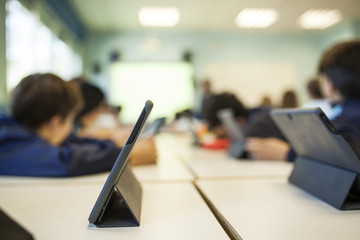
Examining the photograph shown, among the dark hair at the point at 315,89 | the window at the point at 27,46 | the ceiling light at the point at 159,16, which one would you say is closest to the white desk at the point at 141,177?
the window at the point at 27,46

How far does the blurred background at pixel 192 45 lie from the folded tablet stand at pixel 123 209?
13.3 ft

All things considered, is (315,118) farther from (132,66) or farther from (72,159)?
(132,66)

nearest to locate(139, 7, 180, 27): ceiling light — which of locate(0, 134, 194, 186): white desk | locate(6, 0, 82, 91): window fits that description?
locate(6, 0, 82, 91): window

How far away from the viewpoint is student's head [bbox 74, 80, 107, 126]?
198 centimetres

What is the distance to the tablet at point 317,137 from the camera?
0.54 m

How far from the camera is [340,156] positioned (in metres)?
0.58

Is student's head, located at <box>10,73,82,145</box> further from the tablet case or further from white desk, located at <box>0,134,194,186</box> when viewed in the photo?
the tablet case

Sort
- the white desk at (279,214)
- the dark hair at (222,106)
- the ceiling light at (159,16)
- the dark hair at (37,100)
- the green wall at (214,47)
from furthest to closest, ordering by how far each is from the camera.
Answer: the green wall at (214,47)
the ceiling light at (159,16)
the dark hair at (222,106)
the dark hair at (37,100)
the white desk at (279,214)

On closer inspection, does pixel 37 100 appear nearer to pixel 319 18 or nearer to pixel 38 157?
pixel 38 157

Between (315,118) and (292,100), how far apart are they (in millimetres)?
3200

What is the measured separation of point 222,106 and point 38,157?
146cm

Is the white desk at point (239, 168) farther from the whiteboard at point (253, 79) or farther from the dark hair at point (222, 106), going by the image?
the whiteboard at point (253, 79)

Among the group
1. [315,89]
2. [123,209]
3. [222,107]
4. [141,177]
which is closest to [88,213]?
[123,209]

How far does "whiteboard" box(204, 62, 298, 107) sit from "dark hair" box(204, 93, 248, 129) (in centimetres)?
378
